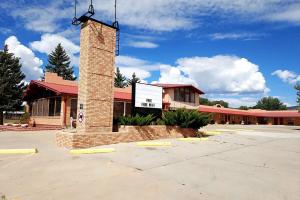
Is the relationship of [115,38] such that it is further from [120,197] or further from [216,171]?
[120,197]

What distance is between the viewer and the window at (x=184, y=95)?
42.5 meters

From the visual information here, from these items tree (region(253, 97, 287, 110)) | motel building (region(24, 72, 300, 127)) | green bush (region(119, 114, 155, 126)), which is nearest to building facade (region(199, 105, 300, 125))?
motel building (region(24, 72, 300, 127))

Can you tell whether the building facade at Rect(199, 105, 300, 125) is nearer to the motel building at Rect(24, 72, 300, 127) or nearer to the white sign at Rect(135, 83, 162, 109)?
the motel building at Rect(24, 72, 300, 127)

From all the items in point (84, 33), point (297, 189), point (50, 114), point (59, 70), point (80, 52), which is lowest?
point (297, 189)

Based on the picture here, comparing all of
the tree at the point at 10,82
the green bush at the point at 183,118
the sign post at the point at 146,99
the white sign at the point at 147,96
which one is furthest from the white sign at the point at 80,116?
the tree at the point at 10,82

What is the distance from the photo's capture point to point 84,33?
14.0 metres

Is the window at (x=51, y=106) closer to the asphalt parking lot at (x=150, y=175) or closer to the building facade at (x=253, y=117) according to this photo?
the asphalt parking lot at (x=150, y=175)

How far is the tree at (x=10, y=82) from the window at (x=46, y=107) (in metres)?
11.8

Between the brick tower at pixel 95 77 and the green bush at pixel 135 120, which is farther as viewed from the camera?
the green bush at pixel 135 120

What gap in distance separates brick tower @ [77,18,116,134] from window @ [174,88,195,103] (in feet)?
92.8

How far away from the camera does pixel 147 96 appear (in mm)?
16922

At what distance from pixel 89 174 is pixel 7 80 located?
38.8 meters

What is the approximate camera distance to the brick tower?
13305mm

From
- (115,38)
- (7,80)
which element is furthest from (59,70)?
(115,38)
